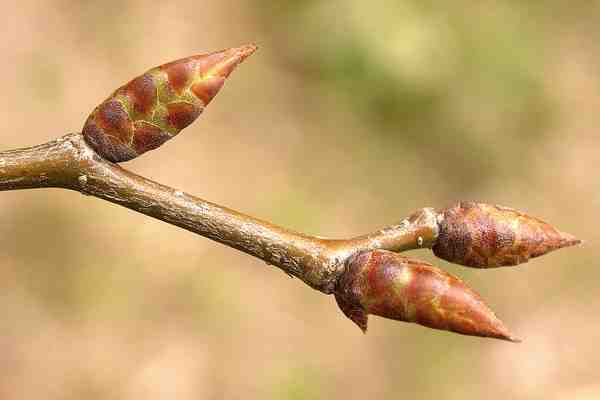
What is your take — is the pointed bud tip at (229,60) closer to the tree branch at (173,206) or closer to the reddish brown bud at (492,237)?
the tree branch at (173,206)

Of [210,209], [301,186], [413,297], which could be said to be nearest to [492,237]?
[413,297]

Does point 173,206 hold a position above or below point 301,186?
above

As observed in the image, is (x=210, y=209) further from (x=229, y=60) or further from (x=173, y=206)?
(x=229, y=60)

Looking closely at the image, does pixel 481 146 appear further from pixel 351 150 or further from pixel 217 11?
pixel 217 11

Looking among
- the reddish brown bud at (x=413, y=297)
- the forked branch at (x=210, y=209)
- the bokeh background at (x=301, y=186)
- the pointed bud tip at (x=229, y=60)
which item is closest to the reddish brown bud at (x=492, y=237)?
the forked branch at (x=210, y=209)

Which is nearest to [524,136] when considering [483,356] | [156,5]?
[483,356]

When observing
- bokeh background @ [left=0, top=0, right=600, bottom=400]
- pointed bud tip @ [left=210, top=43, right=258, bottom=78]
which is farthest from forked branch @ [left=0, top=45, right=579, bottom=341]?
bokeh background @ [left=0, top=0, right=600, bottom=400]

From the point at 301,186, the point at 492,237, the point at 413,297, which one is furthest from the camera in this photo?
the point at 301,186
